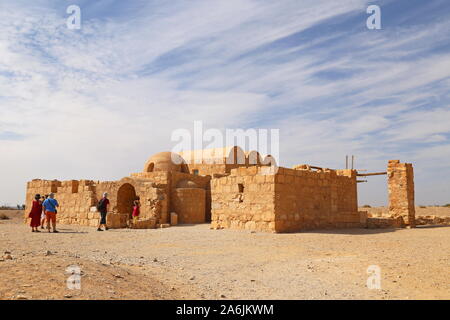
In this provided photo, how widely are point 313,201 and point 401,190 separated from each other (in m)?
5.93

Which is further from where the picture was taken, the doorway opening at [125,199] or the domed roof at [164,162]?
the domed roof at [164,162]

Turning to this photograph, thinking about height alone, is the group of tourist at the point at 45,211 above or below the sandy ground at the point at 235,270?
above

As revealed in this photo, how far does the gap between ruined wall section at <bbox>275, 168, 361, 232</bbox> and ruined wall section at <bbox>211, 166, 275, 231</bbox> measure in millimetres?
274

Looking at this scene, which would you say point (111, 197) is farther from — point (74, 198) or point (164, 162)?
point (164, 162)

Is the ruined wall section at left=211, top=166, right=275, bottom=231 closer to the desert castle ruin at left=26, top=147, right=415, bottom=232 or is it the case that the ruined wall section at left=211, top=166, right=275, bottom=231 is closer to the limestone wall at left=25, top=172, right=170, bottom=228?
the desert castle ruin at left=26, top=147, right=415, bottom=232

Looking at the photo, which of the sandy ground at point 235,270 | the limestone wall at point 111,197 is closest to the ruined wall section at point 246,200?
the sandy ground at point 235,270

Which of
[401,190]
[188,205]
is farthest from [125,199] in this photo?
[401,190]

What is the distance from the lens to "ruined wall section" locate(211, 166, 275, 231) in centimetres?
1112

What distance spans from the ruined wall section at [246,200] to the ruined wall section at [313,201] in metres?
0.27

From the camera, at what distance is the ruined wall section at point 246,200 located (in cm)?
1112

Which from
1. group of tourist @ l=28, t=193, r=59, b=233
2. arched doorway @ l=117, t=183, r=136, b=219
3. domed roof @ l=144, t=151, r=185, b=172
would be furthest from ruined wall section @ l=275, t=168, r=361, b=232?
domed roof @ l=144, t=151, r=185, b=172

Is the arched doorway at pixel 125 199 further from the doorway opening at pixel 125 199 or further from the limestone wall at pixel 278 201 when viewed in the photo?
Answer: the limestone wall at pixel 278 201

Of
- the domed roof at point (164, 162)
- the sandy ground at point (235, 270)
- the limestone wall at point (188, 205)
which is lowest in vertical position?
the sandy ground at point (235, 270)
